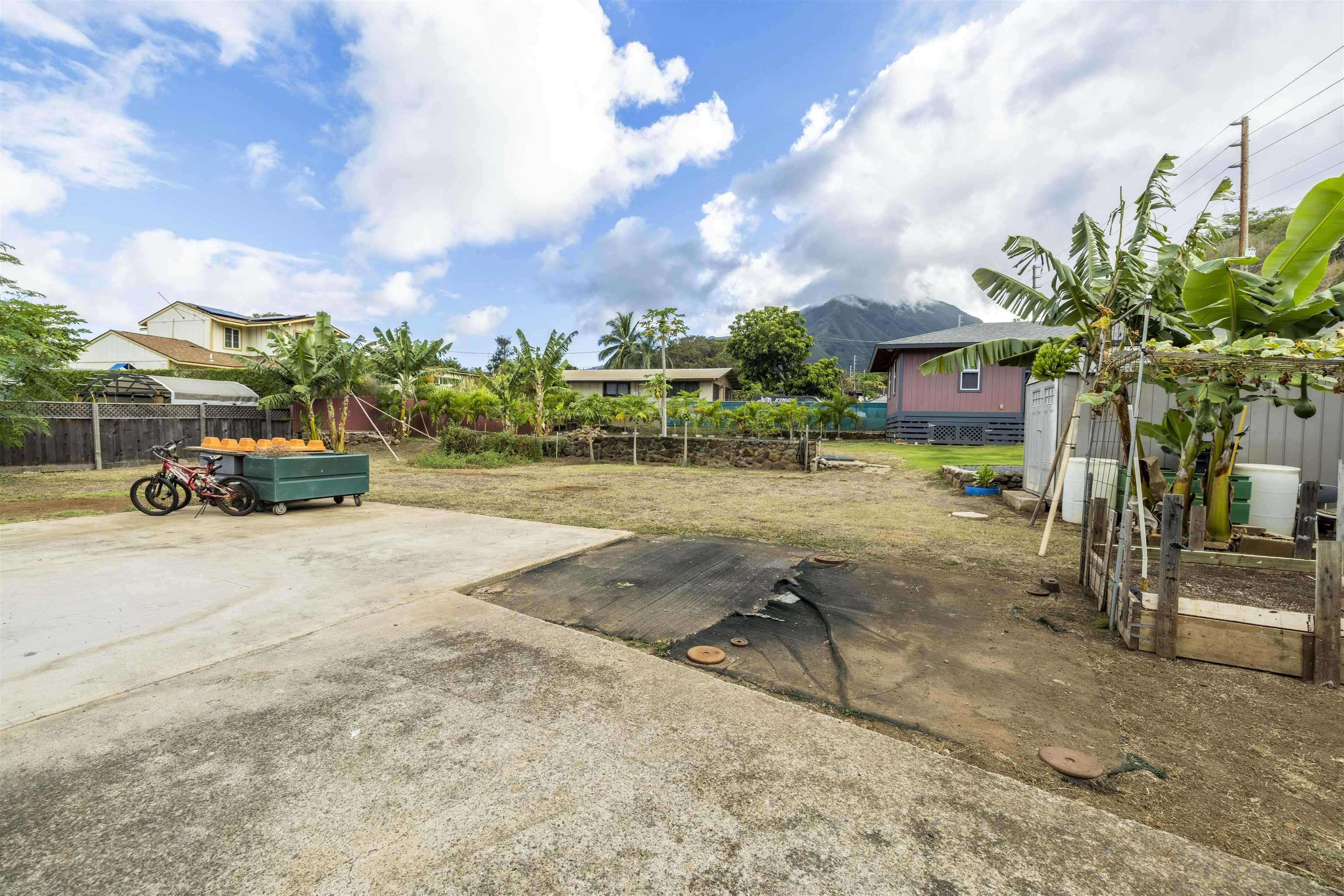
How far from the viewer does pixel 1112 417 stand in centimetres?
834

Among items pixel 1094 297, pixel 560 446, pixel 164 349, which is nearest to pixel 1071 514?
pixel 1094 297

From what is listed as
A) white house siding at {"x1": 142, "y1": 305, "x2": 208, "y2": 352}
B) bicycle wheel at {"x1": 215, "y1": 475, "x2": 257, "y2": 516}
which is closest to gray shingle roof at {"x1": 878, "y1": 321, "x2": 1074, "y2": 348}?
bicycle wheel at {"x1": 215, "y1": 475, "x2": 257, "y2": 516}

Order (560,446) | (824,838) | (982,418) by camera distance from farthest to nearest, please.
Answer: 1. (982,418)
2. (560,446)
3. (824,838)

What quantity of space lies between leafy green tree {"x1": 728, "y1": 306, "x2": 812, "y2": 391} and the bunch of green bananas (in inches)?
1284

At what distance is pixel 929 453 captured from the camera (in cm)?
1958

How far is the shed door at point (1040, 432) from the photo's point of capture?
8945 mm

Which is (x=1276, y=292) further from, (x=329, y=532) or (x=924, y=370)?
(x=329, y=532)

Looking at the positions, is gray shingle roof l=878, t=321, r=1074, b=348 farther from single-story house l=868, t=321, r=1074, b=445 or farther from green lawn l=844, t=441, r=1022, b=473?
green lawn l=844, t=441, r=1022, b=473

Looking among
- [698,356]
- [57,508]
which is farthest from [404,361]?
[698,356]

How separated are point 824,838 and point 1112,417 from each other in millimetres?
8646

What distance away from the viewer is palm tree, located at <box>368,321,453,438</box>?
21750 millimetres

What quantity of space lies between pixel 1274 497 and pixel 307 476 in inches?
489

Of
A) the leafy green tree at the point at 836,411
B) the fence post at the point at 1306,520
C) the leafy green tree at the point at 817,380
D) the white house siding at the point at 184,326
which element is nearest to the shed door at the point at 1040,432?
the fence post at the point at 1306,520

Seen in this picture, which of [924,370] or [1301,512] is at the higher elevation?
[924,370]
